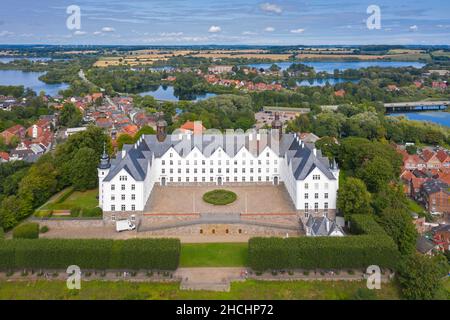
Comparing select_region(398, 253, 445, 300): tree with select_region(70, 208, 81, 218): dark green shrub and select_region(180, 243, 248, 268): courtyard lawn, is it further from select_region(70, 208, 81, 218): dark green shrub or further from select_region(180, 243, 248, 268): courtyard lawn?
select_region(70, 208, 81, 218): dark green shrub

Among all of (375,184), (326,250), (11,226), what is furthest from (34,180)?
(375,184)

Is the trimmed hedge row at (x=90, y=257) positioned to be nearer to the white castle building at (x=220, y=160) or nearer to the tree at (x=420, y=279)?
the white castle building at (x=220, y=160)

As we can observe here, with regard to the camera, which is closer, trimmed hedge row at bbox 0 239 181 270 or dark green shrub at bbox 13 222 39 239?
trimmed hedge row at bbox 0 239 181 270

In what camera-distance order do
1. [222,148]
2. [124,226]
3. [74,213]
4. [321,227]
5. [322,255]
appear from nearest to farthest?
[322,255], [321,227], [124,226], [74,213], [222,148]

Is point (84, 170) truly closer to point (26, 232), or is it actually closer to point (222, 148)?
point (26, 232)

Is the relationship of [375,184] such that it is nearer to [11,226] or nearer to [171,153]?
[171,153]

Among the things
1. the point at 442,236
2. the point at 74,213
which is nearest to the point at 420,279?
the point at 442,236

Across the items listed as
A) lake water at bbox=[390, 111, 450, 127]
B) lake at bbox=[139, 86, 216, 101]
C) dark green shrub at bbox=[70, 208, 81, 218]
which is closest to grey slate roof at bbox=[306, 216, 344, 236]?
dark green shrub at bbox=[70, 208, 81, 218]

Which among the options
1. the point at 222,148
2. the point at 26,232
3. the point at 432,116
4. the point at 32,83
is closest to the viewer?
the point at 26,232
